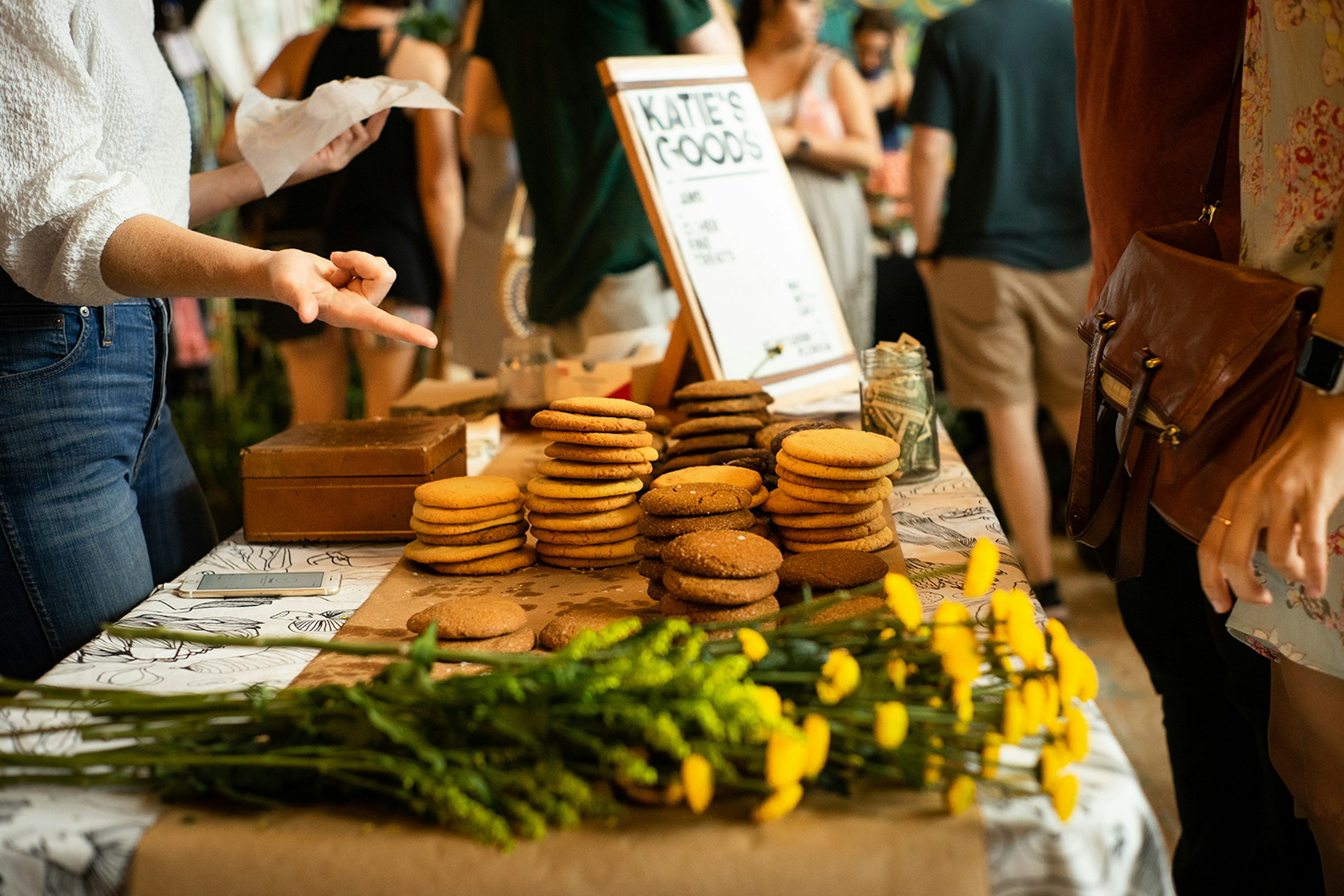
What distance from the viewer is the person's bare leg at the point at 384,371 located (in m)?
3.59

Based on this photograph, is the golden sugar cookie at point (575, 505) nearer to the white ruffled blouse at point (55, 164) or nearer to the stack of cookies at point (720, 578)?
the stack of cookies at point (720, 578)

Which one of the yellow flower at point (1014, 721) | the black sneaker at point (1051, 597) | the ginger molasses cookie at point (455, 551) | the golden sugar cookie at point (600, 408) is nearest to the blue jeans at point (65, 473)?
the ginger molasses cookie at point (455, 551)

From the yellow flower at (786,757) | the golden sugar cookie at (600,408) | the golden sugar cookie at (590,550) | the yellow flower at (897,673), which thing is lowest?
the golden sugar cookie at (590,550)

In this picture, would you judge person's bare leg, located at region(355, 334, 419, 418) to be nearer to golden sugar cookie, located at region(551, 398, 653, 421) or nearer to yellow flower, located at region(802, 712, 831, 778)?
golden sugar cookie, located at region(551, 398, 653, 421)

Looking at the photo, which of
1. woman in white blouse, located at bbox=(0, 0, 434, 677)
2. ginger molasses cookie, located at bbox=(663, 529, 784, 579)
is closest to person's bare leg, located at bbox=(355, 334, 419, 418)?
woman in white blouse, located at bbox=(0, 0, 434, 677)

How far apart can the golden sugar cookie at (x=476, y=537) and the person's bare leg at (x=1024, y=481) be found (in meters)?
2.48

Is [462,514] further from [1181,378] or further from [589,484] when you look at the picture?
[1181,378]

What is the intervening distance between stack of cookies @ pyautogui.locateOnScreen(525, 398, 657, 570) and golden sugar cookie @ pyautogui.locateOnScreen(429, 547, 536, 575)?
41mm

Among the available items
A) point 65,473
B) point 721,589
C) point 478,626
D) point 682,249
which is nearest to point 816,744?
point 721,589

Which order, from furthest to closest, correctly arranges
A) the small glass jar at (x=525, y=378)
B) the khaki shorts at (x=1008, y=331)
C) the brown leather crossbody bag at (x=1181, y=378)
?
the khaki shorts at (x=1008, y=331) < the small glass jar at (x=525, y=378) < the brown leather crossbody bag at (x=1181, y=378)

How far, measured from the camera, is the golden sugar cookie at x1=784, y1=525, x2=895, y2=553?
138cm

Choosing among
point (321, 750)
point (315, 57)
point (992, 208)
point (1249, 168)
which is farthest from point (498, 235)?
point (321, 750)

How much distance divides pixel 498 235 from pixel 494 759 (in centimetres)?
310

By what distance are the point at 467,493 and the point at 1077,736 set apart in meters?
0.88
